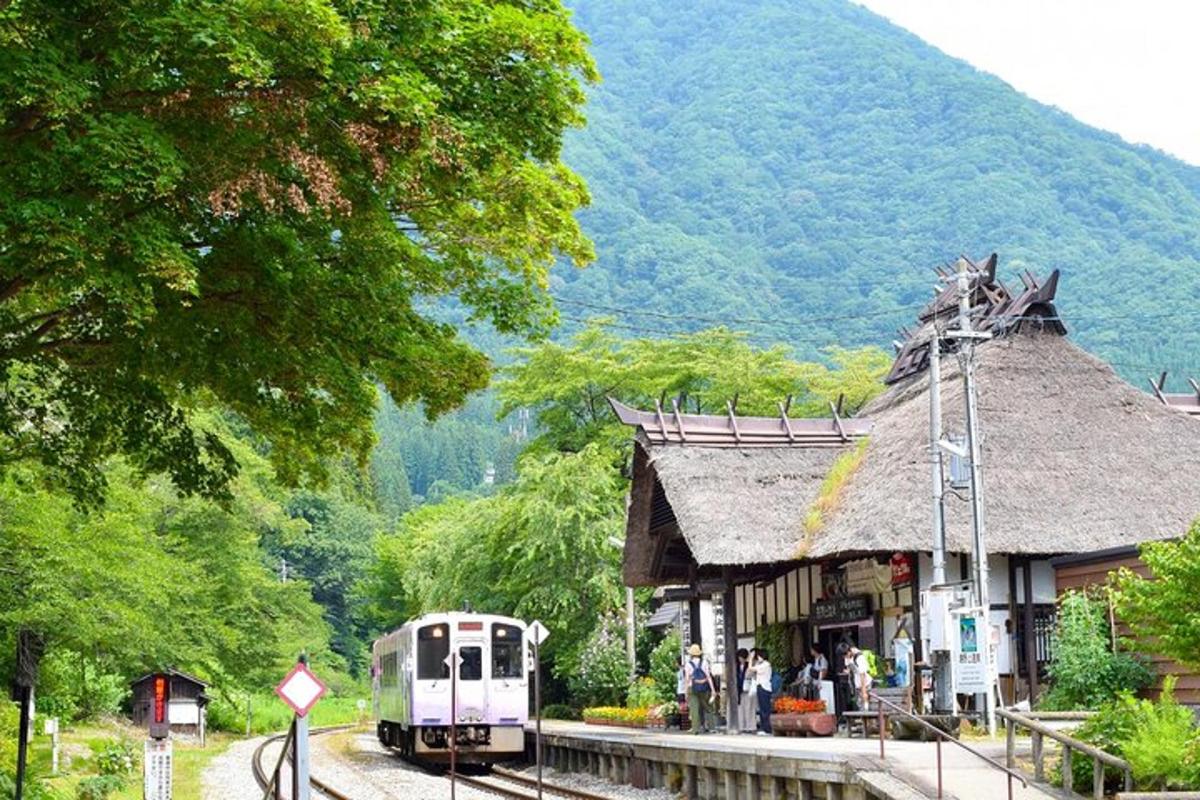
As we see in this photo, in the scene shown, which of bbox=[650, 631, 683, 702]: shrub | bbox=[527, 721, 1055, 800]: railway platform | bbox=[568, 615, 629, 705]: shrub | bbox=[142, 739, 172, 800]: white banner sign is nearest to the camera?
bbox=[527, 721, 1055, 800]: railway platform

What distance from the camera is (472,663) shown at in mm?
29906

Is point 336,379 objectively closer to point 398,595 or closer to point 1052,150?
point 398,595

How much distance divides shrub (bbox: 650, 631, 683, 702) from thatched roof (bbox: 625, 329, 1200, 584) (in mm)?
3483

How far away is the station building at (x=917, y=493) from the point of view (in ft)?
88.6

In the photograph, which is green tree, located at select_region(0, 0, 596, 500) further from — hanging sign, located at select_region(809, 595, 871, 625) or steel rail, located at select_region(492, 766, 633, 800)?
hanging sign, located at select_region(809, 595, 871, 625)

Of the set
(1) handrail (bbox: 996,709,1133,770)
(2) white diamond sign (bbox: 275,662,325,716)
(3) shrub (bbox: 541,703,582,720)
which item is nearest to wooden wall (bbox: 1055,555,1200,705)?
(1) handrail (bbox: 996,709,1133,770)

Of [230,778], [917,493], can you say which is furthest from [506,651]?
[917,493]

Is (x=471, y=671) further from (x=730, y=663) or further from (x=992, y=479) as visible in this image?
(x=992, y=479)

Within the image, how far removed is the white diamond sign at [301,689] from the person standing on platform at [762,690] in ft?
45.7

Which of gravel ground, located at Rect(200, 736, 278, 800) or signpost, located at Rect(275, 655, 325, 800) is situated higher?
signpost, located at Rect(275, 655, 325, 800)

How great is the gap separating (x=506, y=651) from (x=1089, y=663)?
11.9 meters

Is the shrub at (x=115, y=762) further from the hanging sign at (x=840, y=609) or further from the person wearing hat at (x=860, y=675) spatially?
the hanging sign at (x=840, y=609)

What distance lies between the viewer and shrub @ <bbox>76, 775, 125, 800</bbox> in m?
23.7

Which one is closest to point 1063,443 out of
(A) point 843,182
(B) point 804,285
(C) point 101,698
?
(C) point 101,698
